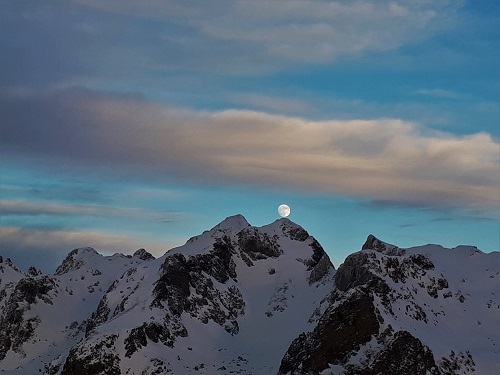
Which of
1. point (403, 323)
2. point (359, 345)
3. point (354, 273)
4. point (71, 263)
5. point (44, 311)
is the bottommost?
point (359, 345)

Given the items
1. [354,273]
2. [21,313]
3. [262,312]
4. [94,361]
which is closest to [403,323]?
[354,273]

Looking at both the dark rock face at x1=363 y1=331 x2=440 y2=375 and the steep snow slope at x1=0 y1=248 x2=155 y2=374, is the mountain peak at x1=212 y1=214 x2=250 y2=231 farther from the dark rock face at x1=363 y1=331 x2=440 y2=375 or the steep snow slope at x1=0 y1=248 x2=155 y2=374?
the dark rock face at x1=363 y1=331 x2=440 y2=375

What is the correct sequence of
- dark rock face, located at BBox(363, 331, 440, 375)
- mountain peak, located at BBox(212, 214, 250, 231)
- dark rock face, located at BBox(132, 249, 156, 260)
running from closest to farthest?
dark rock face, located at BBox(363, 331, 440, 375), mountain peak, located at BBox(212, 214, 250, 231), dark rock face, located at BBox(132, 249, 156, 260)

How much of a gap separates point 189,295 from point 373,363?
3094 cm

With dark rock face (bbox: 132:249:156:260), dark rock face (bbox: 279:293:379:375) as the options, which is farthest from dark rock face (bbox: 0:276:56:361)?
dark rock face (bbox: 279:293:379:375)

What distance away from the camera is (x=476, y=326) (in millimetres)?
78312

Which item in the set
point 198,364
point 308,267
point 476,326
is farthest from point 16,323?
point 476,326

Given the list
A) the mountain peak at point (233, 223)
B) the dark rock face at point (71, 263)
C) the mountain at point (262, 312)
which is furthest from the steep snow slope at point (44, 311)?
the mountain peak at point (233, 223)

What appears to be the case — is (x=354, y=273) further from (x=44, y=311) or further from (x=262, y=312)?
(x=44, y=311)

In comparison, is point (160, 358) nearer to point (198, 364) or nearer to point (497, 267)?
point (198, 364)

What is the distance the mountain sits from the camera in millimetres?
67438

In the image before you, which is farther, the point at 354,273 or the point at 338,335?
the point at 354,273

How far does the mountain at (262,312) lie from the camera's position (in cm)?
6744

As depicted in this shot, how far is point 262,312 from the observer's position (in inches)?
3684
